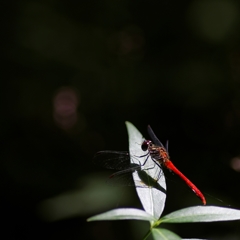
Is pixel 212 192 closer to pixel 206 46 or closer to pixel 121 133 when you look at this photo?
pixel 121 133

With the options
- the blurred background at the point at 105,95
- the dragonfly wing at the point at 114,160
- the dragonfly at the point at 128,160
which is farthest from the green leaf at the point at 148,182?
the blurred background at the point at 105,95

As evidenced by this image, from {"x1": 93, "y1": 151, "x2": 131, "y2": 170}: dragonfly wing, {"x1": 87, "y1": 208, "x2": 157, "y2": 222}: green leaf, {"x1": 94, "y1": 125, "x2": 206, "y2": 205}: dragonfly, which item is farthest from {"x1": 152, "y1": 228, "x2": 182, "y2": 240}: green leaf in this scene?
{"x1": 93, "y1": 151, "x2": 131, "y2": 170}: dragonfly wing

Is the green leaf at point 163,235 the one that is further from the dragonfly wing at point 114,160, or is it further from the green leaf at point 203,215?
the dragonfly wing at point 114,160

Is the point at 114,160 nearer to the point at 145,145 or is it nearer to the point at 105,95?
the point at 145,145

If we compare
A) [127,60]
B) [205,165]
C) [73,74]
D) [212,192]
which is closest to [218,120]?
[205,165]

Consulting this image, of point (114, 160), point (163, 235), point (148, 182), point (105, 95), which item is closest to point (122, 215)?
point (163, 235)

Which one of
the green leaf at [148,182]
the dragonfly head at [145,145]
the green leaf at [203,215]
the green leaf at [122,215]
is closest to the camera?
the green leaf at [122,215]
